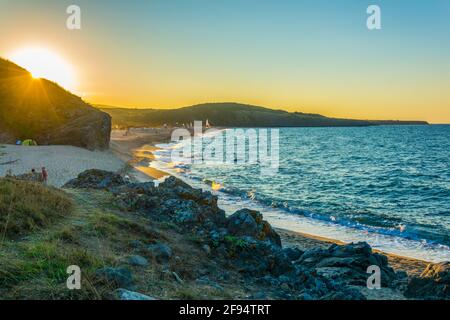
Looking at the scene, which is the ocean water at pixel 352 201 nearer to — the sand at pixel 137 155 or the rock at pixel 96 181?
the sand at pixel 137 155

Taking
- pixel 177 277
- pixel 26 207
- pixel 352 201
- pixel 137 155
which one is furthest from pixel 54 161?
pixel 177 277

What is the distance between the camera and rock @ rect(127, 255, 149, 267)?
25.9 feet

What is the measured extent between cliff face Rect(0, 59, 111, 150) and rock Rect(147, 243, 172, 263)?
35674 millimetres

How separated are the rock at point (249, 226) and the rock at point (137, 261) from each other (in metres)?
4.56

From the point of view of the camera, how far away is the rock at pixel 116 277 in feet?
20.6

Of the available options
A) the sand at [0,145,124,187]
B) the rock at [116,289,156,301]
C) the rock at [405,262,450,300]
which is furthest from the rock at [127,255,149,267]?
the sand at [0,145,124,187]

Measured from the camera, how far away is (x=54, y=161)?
31.0 m

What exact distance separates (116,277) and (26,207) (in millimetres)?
4492

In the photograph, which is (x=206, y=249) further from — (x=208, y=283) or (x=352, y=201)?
(x=352, y=201)

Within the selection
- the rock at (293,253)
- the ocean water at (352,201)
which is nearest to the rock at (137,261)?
the rock at (293,253)

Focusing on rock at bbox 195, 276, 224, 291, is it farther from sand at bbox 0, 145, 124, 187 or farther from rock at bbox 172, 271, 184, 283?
sand at bbox 0, 145, 124, 187
